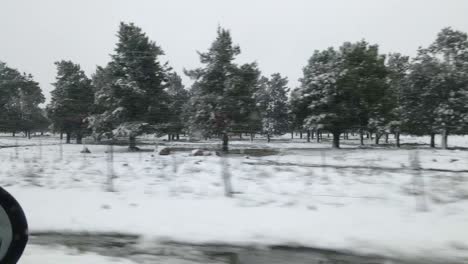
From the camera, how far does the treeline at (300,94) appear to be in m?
35.4

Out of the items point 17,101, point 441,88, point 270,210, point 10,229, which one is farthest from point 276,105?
point 10,229

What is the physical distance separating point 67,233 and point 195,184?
487cm

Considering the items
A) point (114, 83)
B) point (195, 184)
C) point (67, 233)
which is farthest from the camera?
Answer: point (114, 83)

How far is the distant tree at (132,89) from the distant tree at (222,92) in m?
3.27

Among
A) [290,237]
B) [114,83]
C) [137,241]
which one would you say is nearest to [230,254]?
[290,237]

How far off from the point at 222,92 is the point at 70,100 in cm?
2537

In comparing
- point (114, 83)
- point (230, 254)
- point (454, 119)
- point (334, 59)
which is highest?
point (334, 59)

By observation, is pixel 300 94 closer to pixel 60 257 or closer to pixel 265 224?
pixel 265 224

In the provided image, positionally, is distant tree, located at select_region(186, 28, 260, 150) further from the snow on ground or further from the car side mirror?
the car side mirror

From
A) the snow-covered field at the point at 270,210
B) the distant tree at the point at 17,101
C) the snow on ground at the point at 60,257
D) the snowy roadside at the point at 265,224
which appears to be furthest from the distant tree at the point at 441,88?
the distant tree at the point at 17,101

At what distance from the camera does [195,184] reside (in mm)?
10672

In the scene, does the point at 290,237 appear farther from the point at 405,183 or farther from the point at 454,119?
the point at 454,119

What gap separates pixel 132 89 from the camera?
34406 millimetres

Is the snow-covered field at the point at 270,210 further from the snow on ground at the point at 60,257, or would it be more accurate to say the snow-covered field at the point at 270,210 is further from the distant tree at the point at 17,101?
the distant tree at the point at 17,101
